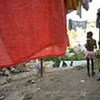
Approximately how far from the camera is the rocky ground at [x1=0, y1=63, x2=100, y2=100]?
23.9 feet

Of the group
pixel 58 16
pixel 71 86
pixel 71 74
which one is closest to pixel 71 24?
pixel 71 74

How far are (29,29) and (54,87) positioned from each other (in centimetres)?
625

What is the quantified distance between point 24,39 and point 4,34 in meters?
0.14

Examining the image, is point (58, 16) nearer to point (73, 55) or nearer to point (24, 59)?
point (24, 59)

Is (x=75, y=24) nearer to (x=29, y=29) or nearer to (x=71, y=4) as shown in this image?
Answer: (x=71, y=4)

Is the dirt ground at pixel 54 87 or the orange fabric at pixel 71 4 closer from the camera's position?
the orange fabric at pixel 71 4

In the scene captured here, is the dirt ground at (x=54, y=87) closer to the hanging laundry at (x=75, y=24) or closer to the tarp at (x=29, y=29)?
the hanging laundry at (x=75, y=24)

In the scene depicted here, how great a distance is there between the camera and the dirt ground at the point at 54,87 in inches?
287

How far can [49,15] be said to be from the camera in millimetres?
2158

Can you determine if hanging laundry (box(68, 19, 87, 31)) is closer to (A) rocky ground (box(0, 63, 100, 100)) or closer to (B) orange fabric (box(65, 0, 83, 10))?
(A) rocky ground (box(0, 63, 100, 100))

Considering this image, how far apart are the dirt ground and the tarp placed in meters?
4.75

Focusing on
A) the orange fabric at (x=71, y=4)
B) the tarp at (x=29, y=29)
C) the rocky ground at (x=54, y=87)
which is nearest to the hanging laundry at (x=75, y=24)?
the rocky ground at (x=54, y=87)

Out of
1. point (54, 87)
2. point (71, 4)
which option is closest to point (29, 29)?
point (71, 4)

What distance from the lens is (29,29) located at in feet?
6.53
